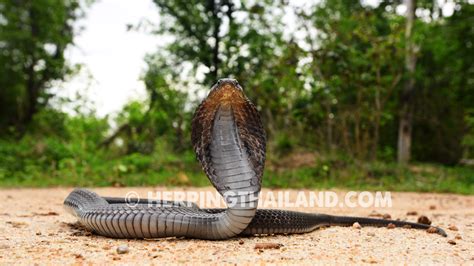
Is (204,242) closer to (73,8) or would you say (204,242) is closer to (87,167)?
(87,167)

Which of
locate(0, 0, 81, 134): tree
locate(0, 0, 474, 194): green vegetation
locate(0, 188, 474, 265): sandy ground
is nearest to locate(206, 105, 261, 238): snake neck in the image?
locate(0, 188, 474, 265): sandy ground

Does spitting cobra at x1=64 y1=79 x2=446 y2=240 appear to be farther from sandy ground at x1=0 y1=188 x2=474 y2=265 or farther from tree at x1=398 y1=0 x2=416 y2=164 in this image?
tree at x1=398 y1=0 x2=416 y2=164

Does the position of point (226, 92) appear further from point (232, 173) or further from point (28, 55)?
point (28, 55)

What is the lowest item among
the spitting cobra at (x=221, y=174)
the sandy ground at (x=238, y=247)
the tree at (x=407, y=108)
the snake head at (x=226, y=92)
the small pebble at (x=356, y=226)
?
the sandy ground at (x=238, y=247)

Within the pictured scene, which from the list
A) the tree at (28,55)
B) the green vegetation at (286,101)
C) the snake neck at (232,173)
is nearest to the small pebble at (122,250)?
the snake neck at (232,173)

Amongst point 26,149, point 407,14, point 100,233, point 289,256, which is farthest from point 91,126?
point 289,256

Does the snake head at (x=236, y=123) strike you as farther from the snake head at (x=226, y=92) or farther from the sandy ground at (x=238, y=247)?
the sandy ground at (x=238, y=247)

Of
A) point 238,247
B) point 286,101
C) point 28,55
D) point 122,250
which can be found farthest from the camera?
point 28,55

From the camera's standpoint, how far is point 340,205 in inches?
265

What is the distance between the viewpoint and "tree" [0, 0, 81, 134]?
16.2m

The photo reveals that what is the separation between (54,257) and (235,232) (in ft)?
3.76

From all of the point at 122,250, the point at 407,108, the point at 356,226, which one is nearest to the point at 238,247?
the point at 122,250

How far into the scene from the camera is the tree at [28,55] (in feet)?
53.2

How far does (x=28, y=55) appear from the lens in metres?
16.5
